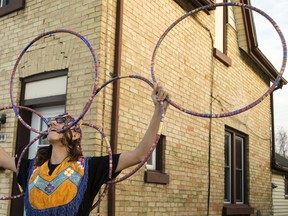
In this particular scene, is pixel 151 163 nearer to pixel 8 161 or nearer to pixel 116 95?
pixel 116 95

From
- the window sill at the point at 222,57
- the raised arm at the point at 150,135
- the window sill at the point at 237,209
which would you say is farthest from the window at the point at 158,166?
the raised arm at the point at 150,135

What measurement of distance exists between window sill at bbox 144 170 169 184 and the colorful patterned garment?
12.8 ft

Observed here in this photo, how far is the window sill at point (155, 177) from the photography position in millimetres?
7154

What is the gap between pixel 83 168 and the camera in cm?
335

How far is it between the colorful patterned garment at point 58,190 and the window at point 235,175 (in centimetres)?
729

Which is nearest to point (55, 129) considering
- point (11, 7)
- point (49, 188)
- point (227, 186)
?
point (49, 188)

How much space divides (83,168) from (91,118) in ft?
9.96

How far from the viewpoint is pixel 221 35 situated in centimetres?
1111

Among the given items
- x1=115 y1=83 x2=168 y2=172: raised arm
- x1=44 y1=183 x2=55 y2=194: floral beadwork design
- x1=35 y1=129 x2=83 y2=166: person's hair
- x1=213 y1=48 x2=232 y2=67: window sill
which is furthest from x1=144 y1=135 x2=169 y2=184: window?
x1=44 y1=183 x2=55 y2=194: floral beadwork design

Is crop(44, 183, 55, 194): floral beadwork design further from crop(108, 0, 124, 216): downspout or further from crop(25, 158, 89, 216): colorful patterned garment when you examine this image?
crop(108, 0, 124, 216): downspout

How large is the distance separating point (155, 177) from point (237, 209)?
4.08 m

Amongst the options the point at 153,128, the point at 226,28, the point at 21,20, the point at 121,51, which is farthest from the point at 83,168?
the point at 226,28

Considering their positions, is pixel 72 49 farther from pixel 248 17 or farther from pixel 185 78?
pixel 248 17

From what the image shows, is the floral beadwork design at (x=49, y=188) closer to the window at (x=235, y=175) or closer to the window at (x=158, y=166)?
the window at (x=158, y=166)
